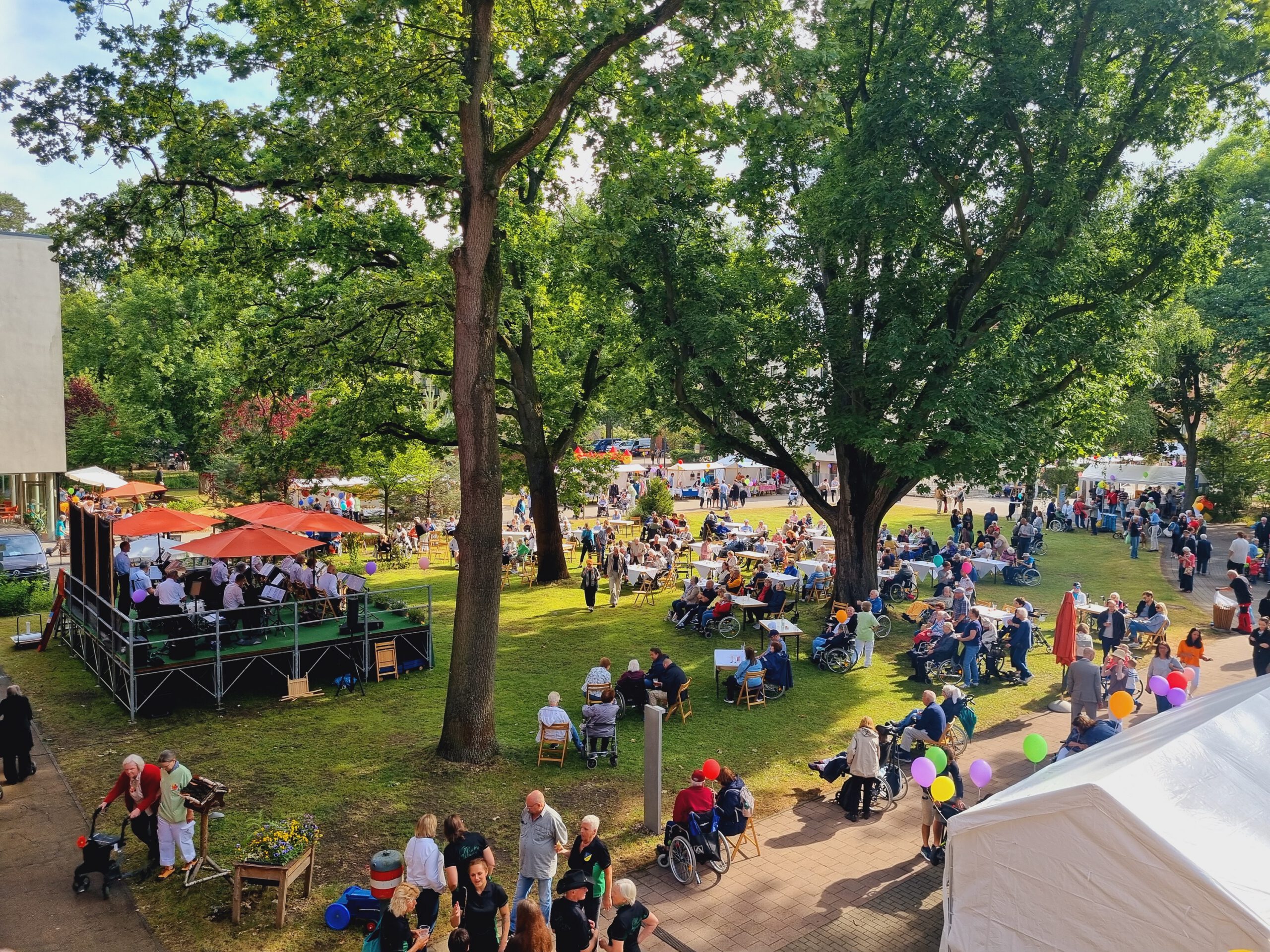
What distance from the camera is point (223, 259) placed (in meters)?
14.5

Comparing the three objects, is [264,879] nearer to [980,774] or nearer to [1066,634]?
[980,774]

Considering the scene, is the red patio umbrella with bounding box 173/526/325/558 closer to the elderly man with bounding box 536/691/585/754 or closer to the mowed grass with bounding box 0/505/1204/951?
the mowed grass with bounding box 0/505/1204/951

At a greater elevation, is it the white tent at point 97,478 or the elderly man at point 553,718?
the white tent at point 97,478

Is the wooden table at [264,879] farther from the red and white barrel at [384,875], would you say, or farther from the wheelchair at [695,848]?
the wheelchair at [695,848]

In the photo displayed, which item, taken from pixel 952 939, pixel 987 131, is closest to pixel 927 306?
pixel 987 131

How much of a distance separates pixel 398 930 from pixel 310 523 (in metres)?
11.3

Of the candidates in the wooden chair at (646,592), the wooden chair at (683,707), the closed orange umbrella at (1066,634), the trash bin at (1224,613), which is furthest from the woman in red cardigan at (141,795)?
the trash bin at (1224,613)

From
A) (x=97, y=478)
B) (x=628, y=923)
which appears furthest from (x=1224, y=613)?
(x=97, y=478)

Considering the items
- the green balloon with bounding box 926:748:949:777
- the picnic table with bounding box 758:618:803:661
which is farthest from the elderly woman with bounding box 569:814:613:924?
the picnic table with bounding box 758:618:803:661

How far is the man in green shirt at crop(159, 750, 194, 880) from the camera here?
840cm

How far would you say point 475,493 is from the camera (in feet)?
36.9

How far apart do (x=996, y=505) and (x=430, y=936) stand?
150ft

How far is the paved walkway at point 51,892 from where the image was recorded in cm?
747

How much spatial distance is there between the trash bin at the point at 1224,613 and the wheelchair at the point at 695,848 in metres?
16.6
